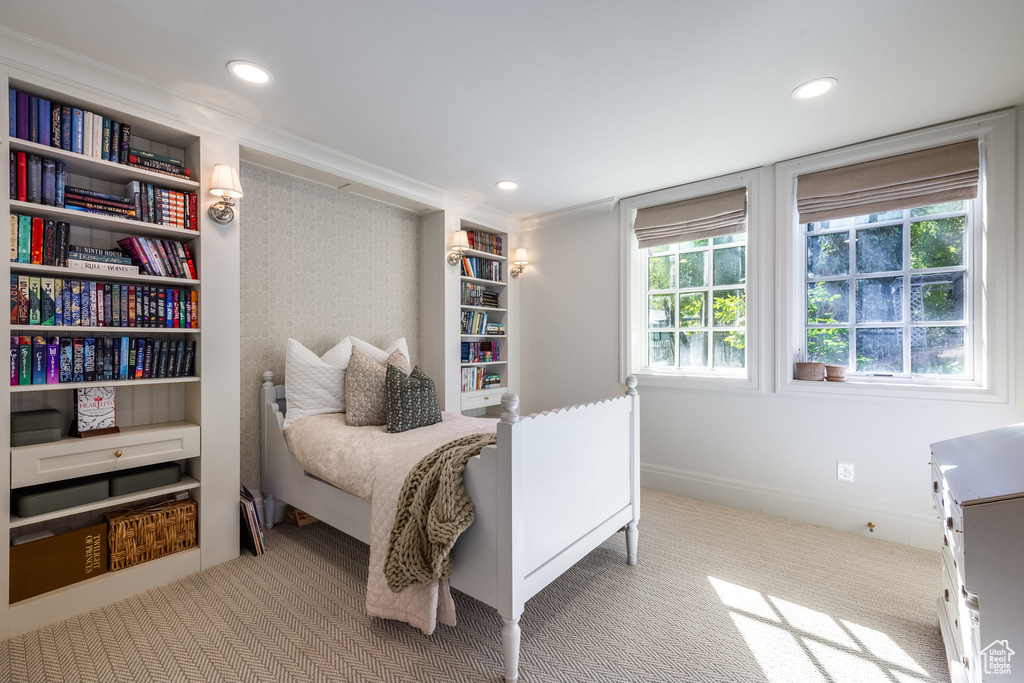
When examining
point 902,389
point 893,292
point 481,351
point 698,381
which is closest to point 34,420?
point 481,351

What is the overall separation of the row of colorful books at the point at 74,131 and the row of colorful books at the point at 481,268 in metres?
2.08

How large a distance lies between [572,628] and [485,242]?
10.1ft

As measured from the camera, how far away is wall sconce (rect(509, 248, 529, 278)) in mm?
4105

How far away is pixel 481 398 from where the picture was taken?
13.0ft

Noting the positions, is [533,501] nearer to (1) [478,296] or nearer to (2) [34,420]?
(2) [34,420]

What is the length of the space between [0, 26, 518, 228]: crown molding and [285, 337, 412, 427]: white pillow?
1.13 metres

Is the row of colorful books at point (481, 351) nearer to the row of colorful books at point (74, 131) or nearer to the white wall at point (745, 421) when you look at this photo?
the white wall at point (745, 421)

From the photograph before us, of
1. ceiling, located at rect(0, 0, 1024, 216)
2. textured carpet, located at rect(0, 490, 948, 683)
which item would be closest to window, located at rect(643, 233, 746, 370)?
ceiling, located at rect(0, 0, 1024, 216)

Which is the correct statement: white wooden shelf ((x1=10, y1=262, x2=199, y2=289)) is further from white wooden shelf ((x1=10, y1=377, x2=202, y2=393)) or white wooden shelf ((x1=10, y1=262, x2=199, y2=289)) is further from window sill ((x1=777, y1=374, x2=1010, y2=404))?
window sill ((x1=777, y1=374, x2=1010, y2=404))

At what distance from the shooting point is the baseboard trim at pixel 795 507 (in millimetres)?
2568

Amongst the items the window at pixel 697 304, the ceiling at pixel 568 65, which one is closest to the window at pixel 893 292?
the window at pixel 697 304

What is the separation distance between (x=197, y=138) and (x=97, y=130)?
0.39 m

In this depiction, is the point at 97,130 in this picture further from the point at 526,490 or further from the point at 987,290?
the point at 987,290

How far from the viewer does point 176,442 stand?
2213mm
